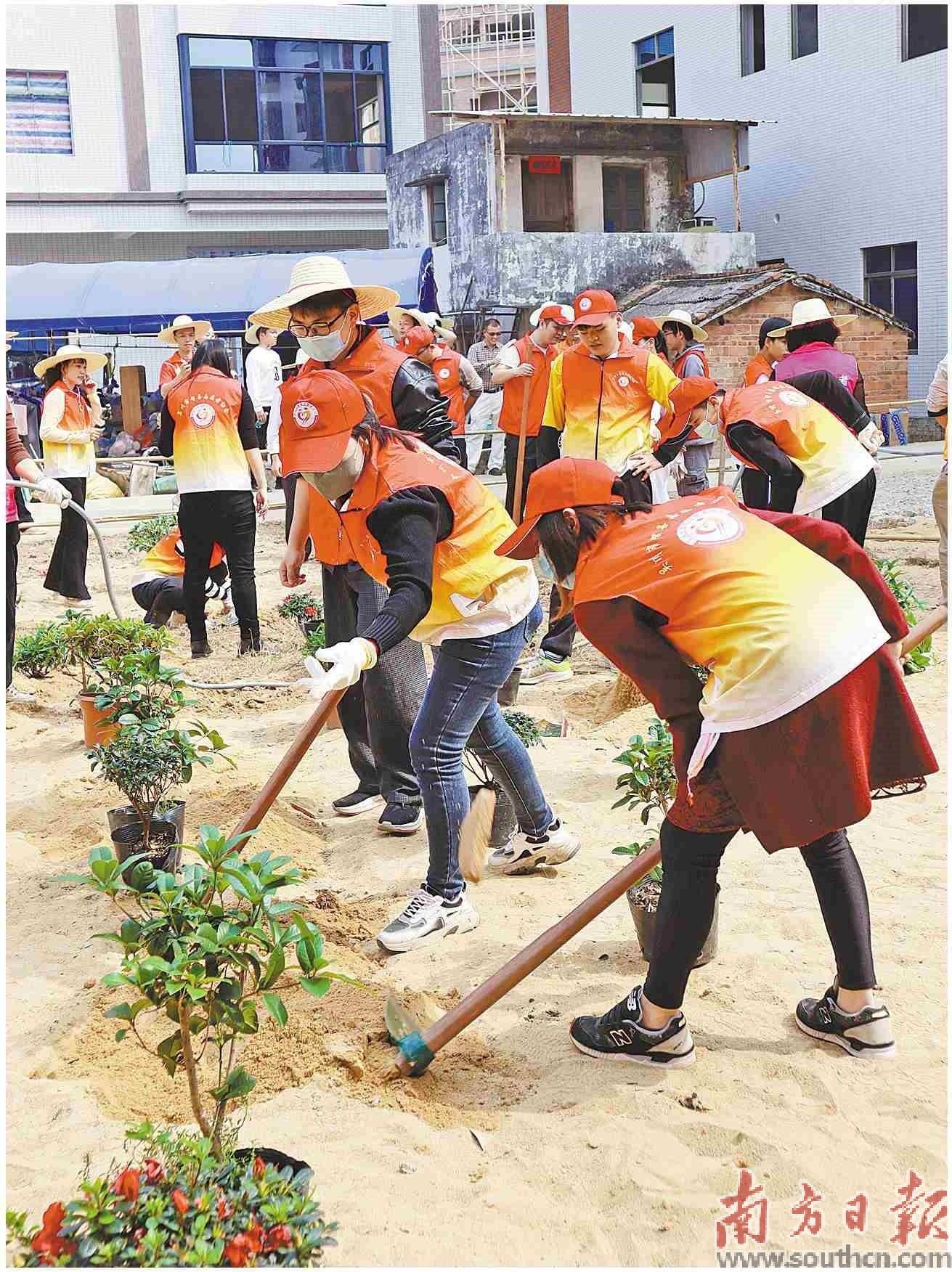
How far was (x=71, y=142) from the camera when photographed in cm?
2761

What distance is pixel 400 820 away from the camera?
16.7ft

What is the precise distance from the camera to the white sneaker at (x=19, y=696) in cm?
711

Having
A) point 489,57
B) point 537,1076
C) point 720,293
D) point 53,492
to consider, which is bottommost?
point 537,1076

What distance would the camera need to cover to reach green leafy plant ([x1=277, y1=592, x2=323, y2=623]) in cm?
791

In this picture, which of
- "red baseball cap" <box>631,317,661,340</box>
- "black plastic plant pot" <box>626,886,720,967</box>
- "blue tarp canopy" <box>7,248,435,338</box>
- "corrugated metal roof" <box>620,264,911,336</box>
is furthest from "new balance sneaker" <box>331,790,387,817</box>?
"blue tarp canopy" <box>7,248,435,338</box>

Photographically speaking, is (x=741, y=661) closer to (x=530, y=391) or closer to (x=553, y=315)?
(x=530, y=391)

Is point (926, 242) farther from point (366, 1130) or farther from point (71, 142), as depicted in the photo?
point (366, 1130)

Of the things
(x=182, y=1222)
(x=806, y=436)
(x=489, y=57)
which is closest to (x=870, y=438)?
(x=806, y=436)

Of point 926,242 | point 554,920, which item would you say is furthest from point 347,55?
point 554,920

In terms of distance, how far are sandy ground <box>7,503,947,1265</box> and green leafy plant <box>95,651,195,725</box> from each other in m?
0.58

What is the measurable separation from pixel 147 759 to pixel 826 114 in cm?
2120

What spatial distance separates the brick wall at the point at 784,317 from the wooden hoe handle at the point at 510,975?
A: 16.7m

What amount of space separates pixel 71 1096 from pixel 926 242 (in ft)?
66.5

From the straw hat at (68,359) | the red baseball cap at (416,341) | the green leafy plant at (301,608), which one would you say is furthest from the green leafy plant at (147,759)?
the red baseball cap at (416,341)
